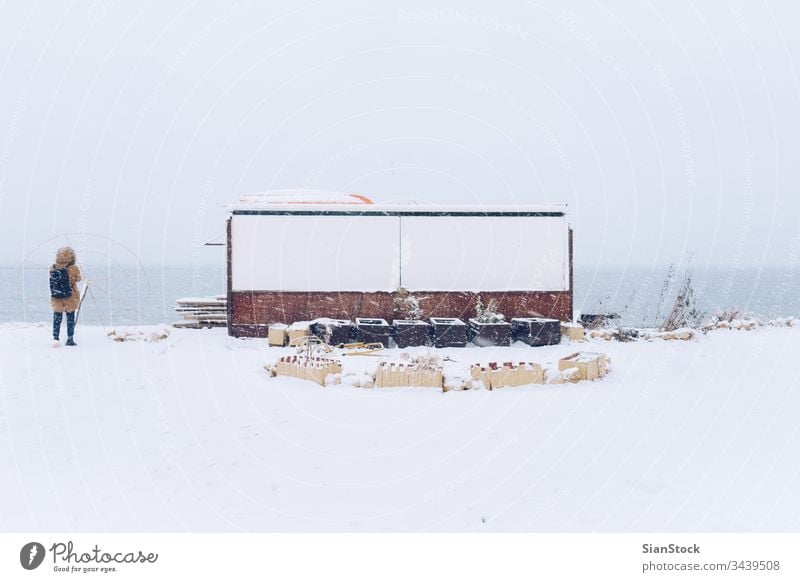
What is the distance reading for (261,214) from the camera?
1413 centimetres

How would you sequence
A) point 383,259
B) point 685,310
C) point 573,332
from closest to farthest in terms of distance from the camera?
point 573,332 → point 383,259 → point 685,310

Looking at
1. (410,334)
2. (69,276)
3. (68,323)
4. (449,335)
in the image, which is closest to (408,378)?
(410,334)

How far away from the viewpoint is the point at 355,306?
14.1m

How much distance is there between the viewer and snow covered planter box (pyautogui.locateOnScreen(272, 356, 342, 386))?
9055 mm

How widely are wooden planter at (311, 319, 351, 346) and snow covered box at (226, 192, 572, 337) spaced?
3.75ft

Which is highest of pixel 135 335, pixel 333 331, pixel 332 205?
pixel 332 205

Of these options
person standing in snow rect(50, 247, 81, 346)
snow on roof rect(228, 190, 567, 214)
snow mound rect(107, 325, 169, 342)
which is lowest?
snow mound rect(107, 325, 169, 342)

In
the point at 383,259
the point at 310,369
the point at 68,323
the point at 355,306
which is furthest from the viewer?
the point at 383,259

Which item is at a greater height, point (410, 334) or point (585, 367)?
point (410, 334)

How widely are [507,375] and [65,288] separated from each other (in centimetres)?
862

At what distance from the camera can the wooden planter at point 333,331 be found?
12609 millimetres

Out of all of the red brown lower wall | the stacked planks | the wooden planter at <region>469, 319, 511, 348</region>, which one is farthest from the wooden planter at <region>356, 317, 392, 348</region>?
the stacked planks

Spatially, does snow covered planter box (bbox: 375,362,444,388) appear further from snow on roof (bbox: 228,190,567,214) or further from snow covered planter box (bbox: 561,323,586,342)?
snow on roof (bbox: 228,190,567,214)

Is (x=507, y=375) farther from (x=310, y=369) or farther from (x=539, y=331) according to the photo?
(x=539, y=331)
